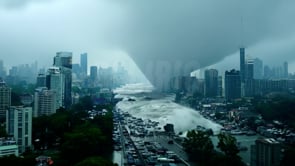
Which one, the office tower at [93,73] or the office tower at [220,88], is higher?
the office tower at [93,73]

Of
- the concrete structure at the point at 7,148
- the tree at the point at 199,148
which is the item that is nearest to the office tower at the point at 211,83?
the tree at the point at 199,148

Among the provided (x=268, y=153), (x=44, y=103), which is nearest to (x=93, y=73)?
(x=44, y=103)

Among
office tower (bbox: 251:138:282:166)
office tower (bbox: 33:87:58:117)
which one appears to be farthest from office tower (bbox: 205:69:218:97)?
office tower (bbox: 251:138:282:166)

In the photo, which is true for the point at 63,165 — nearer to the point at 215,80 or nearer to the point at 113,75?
the point at 215,80

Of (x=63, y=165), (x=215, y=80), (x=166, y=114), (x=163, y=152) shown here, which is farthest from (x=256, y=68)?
(x=63, y=165)

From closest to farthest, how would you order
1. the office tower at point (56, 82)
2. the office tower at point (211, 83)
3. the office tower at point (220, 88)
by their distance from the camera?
the office tower at point (56, 82), the office tower at point (211, 83), the office tower at point (220, 88)

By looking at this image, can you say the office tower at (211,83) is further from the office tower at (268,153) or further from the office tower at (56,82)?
the office tower at (268,153)
